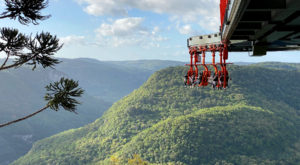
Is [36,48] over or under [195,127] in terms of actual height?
over

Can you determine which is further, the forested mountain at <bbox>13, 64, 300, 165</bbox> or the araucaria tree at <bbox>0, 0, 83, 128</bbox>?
the forested mountain at <bbox>13, 64, 300, 165</bbox>

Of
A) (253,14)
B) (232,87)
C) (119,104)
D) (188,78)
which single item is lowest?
(119,104)

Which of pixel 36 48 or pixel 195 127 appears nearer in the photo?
pixel 36 48

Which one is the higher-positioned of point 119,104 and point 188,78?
point 188,78

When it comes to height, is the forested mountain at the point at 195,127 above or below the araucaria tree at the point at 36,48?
below

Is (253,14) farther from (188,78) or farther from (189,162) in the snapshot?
(189,162)

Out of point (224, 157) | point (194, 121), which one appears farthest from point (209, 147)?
point (194, 121)

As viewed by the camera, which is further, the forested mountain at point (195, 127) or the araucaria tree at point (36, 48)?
the forested mountain at point (195, 127)

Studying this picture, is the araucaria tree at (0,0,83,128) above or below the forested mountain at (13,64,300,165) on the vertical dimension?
above
